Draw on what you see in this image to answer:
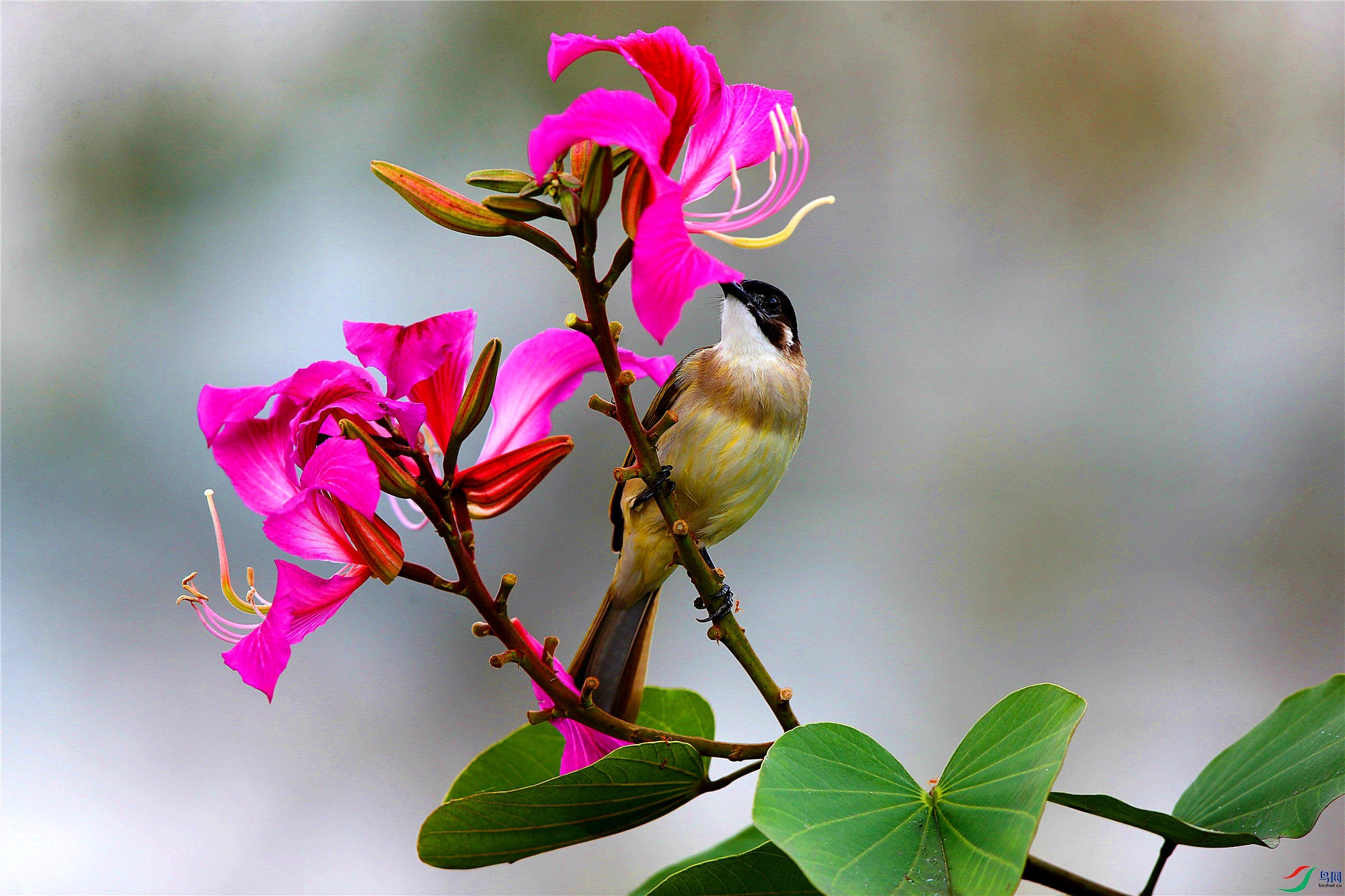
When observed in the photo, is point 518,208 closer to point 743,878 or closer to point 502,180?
point 502,180

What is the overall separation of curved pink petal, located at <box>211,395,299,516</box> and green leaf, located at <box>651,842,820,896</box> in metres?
0.39

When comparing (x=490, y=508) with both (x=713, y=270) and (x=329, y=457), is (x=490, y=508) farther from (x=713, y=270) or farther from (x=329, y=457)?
(x=713, y=270)

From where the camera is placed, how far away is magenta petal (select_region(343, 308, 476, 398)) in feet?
2.15

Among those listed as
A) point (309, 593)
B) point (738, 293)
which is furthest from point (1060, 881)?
point (738, 293)

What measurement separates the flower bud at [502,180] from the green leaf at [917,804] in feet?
1.27

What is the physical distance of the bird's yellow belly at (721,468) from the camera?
4.18ft

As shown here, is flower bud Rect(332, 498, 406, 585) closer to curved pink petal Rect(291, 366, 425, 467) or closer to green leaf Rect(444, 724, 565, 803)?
curved pink petal Rect(291, 366, 425, 467)

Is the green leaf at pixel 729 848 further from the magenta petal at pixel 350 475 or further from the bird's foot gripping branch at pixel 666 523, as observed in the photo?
the magenta petal at pixel 350 475

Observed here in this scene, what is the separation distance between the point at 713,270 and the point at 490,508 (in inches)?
12.3

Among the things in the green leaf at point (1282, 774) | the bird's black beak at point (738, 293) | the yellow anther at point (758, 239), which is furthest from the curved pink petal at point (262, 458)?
the bird's black beak at point (738, 293)

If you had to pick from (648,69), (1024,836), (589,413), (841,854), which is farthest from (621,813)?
(589,413)

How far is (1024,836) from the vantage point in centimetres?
53

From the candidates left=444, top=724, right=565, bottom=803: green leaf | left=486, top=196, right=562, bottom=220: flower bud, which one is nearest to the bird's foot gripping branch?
left=486, top=196, right=562, bottom=220: flower bud

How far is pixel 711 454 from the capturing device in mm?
1281
